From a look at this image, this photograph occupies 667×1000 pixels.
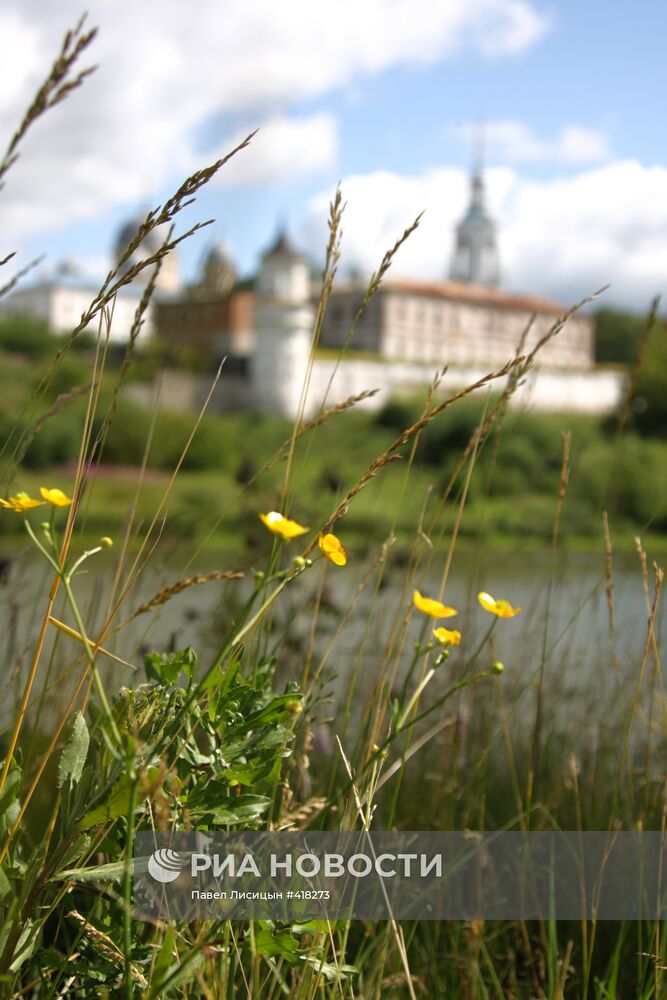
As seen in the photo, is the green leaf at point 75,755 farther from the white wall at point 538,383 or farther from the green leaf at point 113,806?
the white wall at point 538,383

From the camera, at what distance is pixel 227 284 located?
137cm

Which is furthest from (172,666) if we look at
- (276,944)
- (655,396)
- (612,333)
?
(612,333)

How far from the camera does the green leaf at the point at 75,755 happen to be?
604mm

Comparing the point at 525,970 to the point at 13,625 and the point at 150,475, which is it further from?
the point at 150,475

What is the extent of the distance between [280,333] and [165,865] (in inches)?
1310

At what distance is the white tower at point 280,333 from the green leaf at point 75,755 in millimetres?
30963

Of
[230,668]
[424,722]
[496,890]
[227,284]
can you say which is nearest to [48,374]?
[230,668]

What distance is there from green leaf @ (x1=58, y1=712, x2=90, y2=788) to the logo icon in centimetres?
7

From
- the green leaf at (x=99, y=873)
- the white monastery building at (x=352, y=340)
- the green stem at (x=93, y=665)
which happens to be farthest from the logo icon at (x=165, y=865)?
the white monastery building at (x=352, y=340)

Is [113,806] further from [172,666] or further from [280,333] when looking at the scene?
[280,333]

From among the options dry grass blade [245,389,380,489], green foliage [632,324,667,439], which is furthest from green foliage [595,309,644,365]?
dry grass blade [245,389,380,489]

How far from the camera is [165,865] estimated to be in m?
0.61

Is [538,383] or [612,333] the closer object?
[538,383]

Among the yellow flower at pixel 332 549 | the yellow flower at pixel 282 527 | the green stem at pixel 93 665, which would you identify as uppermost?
the yellow flower at pixel 282 527
